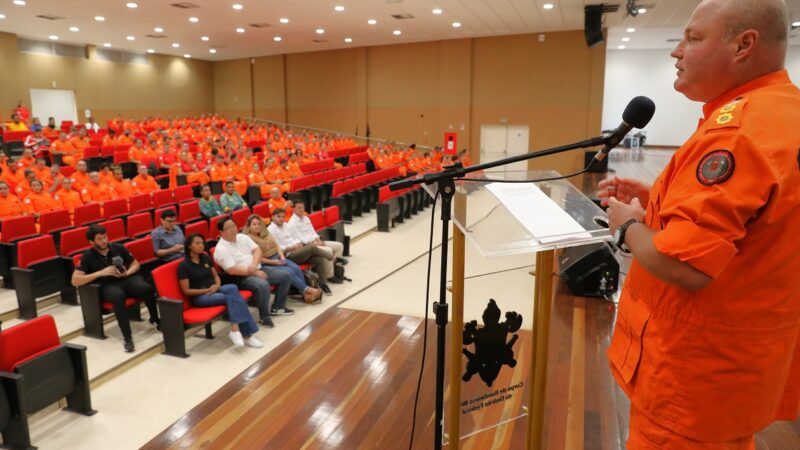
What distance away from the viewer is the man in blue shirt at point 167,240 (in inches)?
213

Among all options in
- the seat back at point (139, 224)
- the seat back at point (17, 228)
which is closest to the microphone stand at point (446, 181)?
the seat back at point (139, 224)

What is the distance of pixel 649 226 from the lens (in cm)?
120

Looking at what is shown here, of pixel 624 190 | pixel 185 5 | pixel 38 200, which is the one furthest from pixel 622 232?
pixel 185 5

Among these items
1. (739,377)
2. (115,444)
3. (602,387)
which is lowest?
(115,444)

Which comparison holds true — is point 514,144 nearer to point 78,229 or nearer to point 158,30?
point 158,30

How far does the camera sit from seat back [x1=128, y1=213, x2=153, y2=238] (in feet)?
20.2

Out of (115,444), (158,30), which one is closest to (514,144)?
(158,30)

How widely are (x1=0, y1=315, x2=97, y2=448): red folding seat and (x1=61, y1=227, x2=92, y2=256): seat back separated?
7.27 feet

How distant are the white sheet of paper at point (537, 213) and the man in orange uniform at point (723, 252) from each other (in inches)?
19.9

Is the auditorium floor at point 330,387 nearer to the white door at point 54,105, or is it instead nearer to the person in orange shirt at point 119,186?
the person in orange shirt at point 119,186

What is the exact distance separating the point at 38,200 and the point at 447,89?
1302 cm

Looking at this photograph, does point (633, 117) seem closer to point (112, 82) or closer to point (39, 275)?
point (39, 275)

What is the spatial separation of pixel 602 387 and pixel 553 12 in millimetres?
11504

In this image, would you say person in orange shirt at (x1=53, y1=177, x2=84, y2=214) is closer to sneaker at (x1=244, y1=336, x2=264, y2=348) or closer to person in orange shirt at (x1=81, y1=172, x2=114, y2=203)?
person in orange shirt at (x1=81, y1=172, x2=114, y2=203)
